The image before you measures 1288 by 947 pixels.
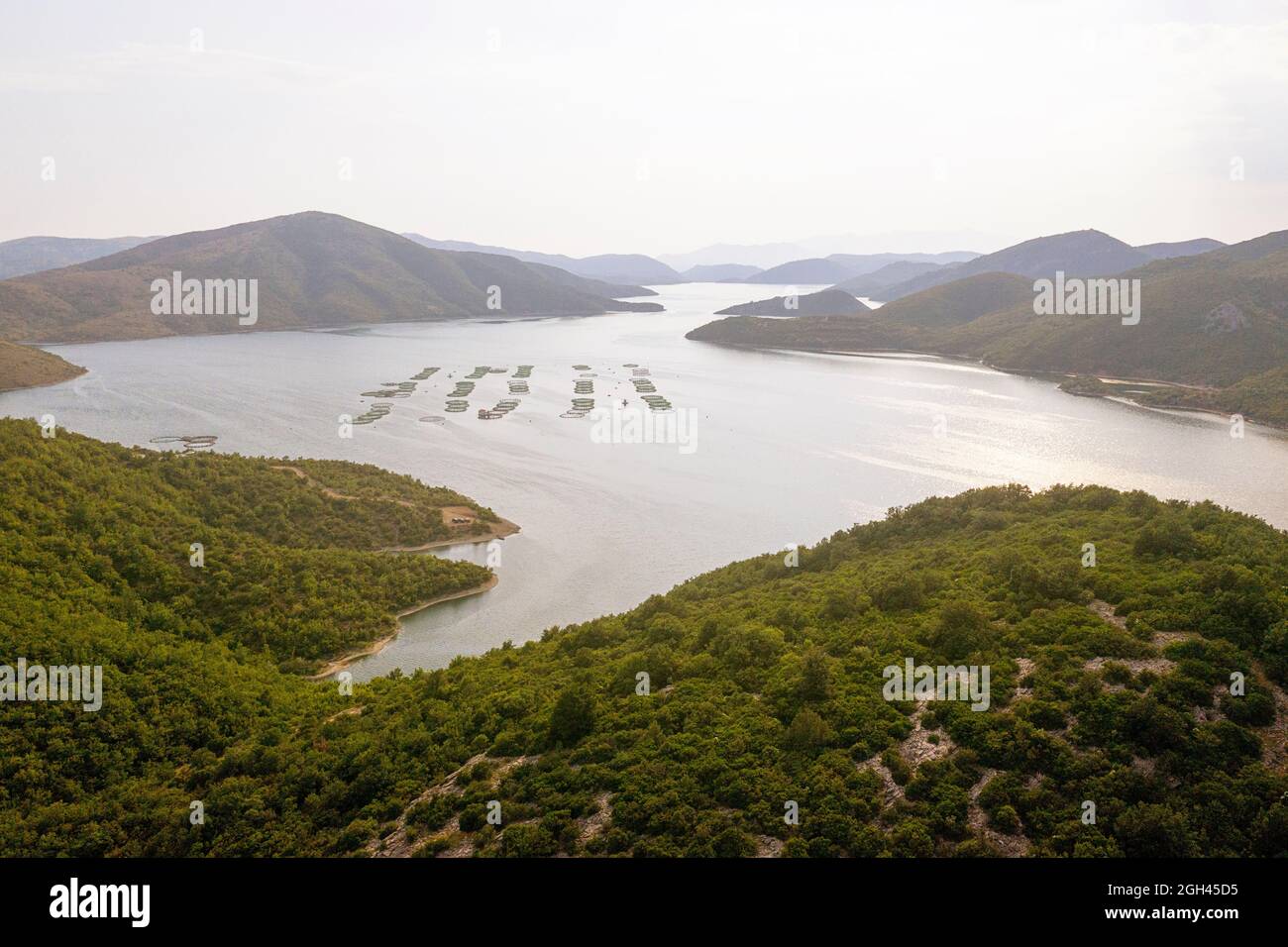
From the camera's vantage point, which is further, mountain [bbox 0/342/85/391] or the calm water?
mountain [bbox 0/342/85/391]

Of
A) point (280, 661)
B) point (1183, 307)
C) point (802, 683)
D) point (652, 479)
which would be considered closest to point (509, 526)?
point (652, 479)

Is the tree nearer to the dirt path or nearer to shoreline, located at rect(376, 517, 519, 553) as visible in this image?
the dirt path
